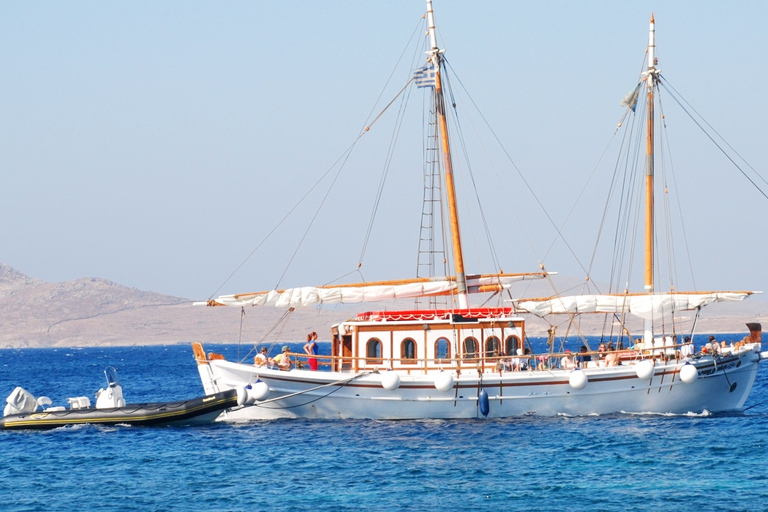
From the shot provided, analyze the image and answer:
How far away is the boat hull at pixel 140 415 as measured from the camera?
37125mm

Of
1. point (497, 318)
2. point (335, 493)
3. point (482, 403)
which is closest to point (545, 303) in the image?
point (497, 318)

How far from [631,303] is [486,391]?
25.4 feet

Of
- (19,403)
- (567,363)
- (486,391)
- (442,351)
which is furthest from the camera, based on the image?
(19,403)

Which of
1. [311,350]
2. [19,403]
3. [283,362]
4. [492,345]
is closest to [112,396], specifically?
[19,403]

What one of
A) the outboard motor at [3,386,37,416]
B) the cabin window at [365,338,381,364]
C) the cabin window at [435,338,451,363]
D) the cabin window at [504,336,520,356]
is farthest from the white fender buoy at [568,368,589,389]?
the outboard motor at [3,386,37,416]

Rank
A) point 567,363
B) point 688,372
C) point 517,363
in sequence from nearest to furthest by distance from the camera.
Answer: point 688,372, point 517,363, point 567,363

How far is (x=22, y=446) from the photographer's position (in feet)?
114

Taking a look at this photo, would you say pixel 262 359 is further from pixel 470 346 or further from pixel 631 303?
pixel 631 303

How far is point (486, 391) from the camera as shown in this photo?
117 feet

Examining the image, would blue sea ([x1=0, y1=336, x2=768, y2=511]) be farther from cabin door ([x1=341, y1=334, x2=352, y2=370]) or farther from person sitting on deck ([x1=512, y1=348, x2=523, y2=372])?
cabin door ([x1=341, y1=334, x2=352, y2=370])

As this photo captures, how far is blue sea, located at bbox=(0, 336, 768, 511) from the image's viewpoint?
24766 millimetres

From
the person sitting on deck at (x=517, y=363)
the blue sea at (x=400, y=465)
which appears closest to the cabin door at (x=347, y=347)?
the blue sea at (x=400, y=465)

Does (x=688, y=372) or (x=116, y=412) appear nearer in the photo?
(x=688, y=372)

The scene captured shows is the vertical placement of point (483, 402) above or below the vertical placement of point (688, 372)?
below
